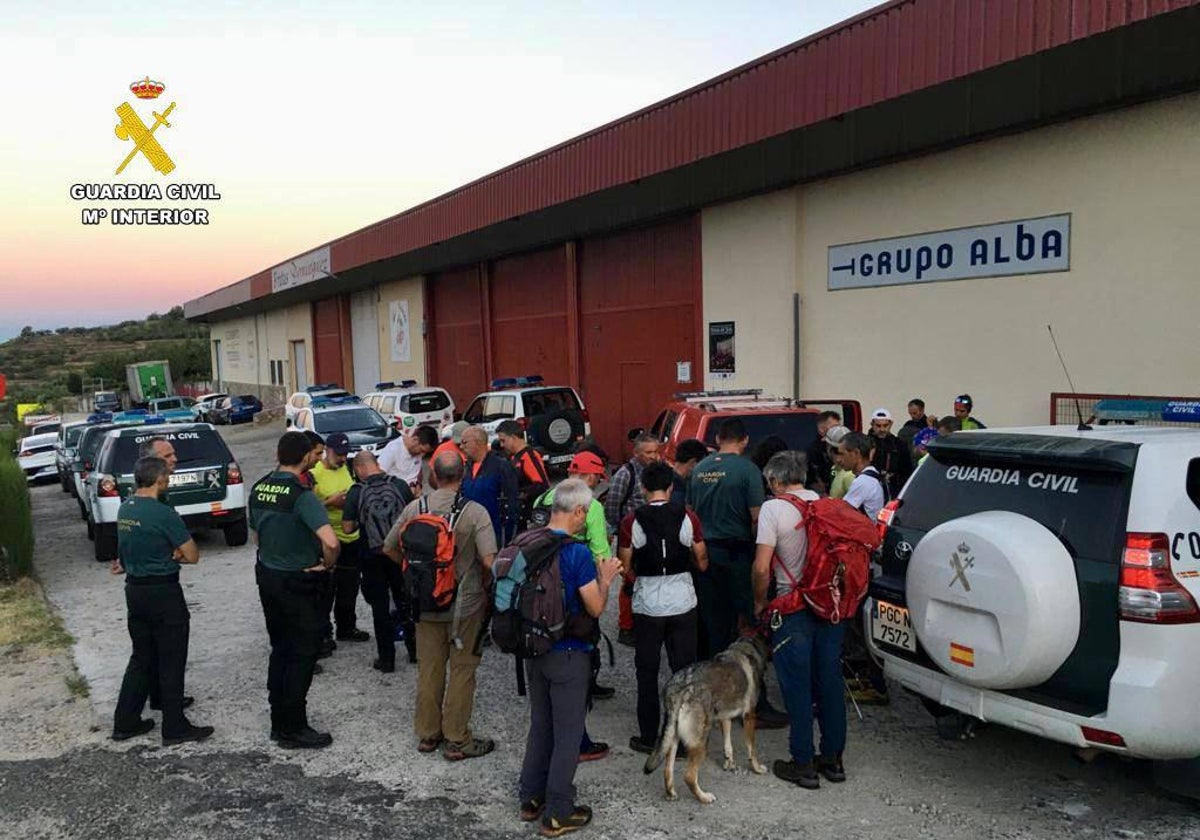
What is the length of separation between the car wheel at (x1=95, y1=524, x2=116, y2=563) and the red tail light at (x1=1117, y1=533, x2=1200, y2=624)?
11.7m

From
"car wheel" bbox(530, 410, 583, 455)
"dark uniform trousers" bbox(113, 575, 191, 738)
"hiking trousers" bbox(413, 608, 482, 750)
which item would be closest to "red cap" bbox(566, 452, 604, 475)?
"hiking trousers" bbox(413, 608, 482, 750)

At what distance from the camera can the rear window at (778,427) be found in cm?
891

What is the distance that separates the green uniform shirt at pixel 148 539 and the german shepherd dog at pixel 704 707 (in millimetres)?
3143

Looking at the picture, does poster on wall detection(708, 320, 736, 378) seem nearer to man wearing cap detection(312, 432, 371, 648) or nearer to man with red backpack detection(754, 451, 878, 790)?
man wearing cap detection(312, 432, 371, 648)

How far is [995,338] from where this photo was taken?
36.7ft

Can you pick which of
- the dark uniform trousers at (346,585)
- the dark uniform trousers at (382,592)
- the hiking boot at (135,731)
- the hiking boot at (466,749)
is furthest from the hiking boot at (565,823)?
the dark uniform trousers at (346,585)

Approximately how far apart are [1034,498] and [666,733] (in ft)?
7.15

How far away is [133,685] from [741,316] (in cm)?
1174

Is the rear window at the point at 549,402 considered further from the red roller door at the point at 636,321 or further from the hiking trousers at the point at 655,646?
the hiking trousers at the point at 655,646

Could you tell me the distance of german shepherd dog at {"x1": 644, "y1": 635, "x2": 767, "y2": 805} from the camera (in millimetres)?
4523

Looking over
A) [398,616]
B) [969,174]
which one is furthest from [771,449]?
[969,174]

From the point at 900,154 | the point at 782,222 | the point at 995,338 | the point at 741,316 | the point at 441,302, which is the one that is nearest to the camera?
the point at 995,338

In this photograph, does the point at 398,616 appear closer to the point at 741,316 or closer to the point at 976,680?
the point at 976,680

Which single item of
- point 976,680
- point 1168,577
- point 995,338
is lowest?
point 976,680
